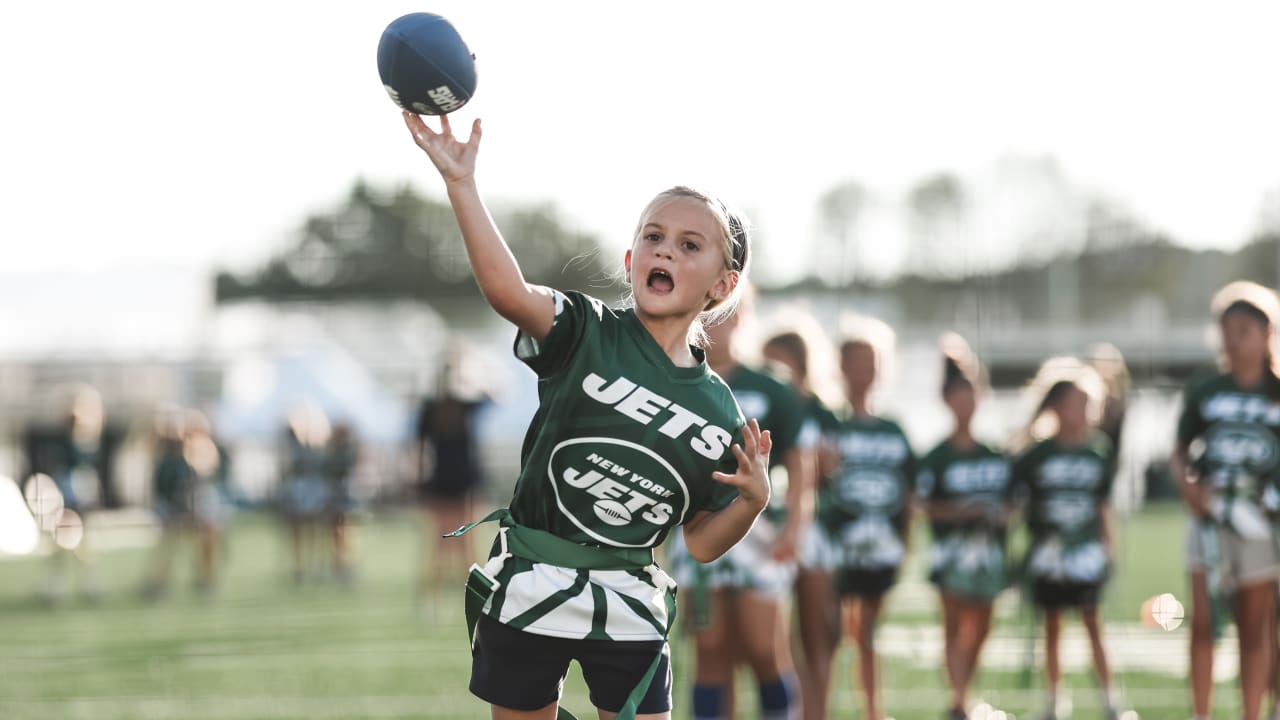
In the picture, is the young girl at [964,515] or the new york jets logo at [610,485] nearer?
the new york jets logo at [610,485]

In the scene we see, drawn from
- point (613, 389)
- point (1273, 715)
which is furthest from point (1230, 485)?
point (613, 389)

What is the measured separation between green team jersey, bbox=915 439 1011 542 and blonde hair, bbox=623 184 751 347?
4.56 metres

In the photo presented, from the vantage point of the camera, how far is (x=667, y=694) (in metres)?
3.64

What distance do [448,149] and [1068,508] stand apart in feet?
19.0

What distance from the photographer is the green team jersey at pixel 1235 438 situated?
23.7ft

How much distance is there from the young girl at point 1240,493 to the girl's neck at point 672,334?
14.9 feet

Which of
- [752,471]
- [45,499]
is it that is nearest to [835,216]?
[45,499]

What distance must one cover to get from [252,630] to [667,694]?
9.85 meters

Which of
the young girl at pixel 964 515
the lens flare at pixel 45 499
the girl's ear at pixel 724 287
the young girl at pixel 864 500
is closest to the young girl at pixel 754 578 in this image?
the young girl at pixel 864 500

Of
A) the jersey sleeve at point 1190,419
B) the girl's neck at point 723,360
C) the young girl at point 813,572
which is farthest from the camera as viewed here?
the jersey sleeve at point 1190,419

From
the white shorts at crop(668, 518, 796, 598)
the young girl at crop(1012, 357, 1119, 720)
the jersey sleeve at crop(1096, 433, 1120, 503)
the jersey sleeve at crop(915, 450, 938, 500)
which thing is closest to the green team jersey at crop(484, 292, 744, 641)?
the white shorts at crop(668, 518, 796, 598)

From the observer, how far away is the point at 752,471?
3.47 metres

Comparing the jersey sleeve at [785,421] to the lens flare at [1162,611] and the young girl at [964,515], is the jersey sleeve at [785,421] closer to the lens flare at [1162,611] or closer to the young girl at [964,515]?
the young girl at [964,515]

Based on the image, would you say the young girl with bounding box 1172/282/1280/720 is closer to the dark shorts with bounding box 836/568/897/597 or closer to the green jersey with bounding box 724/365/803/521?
the dark shorts with bounding box 836/568/897/597
